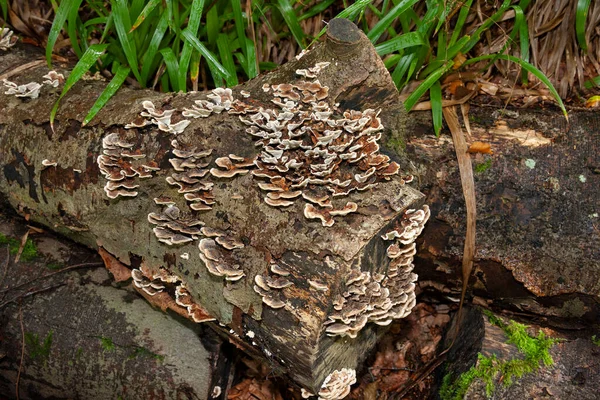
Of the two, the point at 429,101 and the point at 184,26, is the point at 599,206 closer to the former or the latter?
the point at 429,101

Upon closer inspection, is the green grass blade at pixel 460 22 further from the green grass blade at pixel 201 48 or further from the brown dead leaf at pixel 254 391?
the brown dead leaf at pixel 254 391

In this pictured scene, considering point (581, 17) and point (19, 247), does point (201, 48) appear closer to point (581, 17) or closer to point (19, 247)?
point (19, 247)

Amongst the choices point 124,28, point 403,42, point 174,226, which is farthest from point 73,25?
point 403,42

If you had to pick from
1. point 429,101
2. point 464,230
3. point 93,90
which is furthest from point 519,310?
point 93,90

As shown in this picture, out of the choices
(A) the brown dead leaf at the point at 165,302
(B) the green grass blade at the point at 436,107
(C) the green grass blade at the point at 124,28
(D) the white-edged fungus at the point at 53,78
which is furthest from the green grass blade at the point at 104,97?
(B) the green grass blade at the point at 436,107

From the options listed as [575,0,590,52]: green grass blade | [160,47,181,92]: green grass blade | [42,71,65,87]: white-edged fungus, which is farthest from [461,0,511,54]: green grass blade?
[42,71,65,87]: white-edged fungus

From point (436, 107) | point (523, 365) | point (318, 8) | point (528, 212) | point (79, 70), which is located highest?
point (79, 70)
